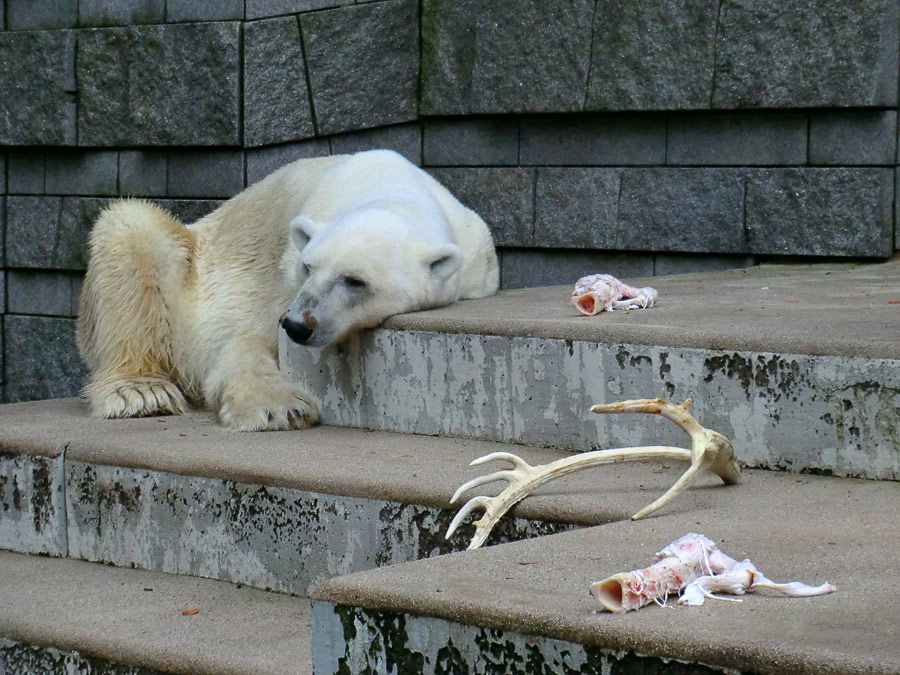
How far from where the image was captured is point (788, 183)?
5.23m

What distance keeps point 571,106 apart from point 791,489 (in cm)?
320

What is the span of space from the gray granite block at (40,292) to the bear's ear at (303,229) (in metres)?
2.74

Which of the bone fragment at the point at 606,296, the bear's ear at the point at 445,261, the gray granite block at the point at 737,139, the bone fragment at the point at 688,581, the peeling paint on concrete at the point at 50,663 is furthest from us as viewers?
the gray granite block at the point at 737,139

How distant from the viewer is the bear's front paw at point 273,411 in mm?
3822

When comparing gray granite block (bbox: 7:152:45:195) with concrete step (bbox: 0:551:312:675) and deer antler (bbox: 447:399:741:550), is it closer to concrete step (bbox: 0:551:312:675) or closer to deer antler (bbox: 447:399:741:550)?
concrete step (bbox: 0:551:312:675)

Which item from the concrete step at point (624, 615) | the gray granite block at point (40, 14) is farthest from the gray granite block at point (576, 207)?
the concrete step at point (624, 615)

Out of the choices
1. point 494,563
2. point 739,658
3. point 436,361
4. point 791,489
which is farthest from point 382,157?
point 739,658

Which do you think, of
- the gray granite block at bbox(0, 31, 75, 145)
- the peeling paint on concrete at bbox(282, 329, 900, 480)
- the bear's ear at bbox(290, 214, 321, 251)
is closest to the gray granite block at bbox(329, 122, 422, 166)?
the gray granite block at bbox(0, 31, 75, 145)

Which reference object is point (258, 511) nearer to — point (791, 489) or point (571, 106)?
point (791, 489)

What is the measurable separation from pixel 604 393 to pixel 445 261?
0.93 m

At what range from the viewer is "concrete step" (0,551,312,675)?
267 cm

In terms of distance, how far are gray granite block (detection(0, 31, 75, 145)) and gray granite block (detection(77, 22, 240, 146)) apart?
8 cm

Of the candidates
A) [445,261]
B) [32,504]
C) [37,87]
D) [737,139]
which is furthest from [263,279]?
[37,87]

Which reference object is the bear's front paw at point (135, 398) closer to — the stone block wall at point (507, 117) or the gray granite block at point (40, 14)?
the stone block wall at point (507, 117)
